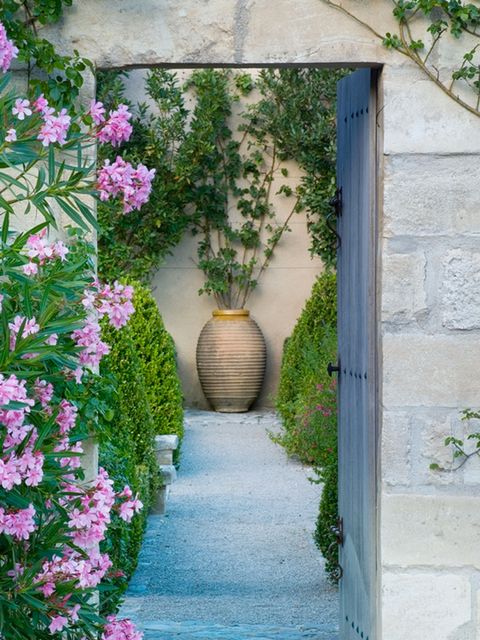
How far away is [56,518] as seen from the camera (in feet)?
10.4

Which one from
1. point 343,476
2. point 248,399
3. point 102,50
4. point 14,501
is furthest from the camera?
point 248,399

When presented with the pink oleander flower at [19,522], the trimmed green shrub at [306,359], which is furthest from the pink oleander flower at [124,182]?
the trimmed green shrub at [306,359]

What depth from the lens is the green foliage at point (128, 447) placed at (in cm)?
471

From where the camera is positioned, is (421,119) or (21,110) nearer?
(21,110)

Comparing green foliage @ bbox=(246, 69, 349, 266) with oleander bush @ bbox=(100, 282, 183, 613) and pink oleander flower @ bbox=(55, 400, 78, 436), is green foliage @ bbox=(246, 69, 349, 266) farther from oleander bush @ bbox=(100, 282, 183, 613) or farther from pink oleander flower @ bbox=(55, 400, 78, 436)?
pink oleander flower @ bbox=(55, 400, 78, 436)

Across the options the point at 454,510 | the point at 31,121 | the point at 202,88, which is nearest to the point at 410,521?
the point at 454,510

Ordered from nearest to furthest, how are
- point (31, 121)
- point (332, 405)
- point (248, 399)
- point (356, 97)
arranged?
1. point (31, 121)
2. point (356, 97)
3. point (332, 405)
4. point (248, 399)

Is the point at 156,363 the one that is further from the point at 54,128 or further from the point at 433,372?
the point at 54,128

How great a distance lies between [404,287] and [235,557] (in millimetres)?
3073

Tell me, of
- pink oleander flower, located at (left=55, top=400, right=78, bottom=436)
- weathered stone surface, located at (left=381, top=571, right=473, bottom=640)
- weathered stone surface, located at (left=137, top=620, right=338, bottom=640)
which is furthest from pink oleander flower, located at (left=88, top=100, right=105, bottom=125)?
weathered stone surface, located at (left=137, top=620, right=338, bottom=640)

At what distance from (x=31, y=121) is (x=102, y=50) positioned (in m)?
0.50

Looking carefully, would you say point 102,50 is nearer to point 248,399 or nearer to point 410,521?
point 410,521

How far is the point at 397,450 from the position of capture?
11.4 ft

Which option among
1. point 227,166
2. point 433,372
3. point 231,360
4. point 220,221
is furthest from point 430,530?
point 227,166
